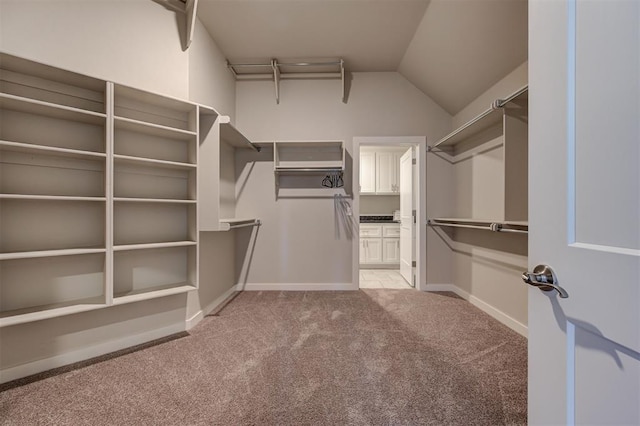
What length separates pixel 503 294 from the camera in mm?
2373

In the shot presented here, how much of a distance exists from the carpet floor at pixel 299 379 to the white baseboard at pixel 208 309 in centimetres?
7

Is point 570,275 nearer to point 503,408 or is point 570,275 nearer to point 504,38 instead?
point 503,408

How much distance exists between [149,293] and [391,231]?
409 centimetres

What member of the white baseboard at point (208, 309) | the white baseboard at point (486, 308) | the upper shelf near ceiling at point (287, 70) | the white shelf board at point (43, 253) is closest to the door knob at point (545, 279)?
the white baseboard at point (486, 308)

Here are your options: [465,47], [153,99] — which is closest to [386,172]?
[465,47]

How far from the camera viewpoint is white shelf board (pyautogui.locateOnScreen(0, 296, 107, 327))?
1.41 meters

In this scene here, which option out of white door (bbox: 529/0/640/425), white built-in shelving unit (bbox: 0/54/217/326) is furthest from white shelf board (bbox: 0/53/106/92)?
white door (bbox: 529/0/640/425)

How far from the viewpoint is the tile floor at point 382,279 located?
3691 millimetres

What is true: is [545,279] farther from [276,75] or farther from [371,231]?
[371,231]

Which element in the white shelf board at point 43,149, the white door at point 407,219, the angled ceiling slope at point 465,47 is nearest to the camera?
the white shelf board at point 43,149

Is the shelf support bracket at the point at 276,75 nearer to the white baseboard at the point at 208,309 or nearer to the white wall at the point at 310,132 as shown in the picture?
the white wall at the point at 310,132

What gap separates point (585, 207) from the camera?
581mm

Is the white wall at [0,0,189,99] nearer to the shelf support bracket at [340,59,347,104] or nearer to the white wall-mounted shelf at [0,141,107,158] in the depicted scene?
the white wall-mounted shelf at [0,141,107,158]

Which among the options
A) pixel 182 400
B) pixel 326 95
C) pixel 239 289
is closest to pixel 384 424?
pixel 182 400
